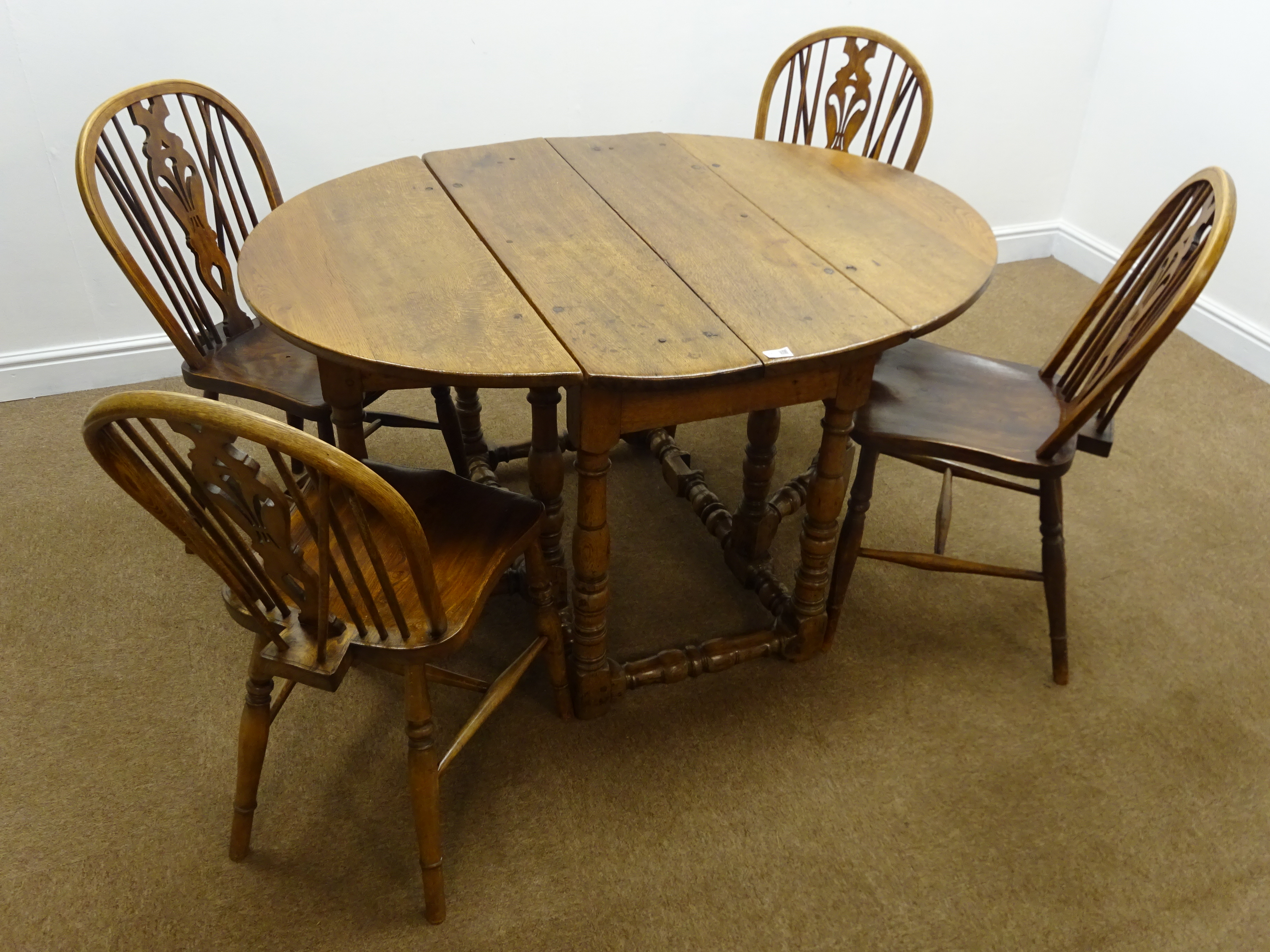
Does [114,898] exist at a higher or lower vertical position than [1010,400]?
Result: lower

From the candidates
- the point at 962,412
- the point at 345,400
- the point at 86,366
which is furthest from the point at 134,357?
the point at 962,412

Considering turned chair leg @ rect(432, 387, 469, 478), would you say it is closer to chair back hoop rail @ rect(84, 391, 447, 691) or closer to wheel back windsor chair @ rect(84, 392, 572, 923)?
wheel back windsor chair @ rect(84, 392, 572, 923)

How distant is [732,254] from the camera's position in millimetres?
1561

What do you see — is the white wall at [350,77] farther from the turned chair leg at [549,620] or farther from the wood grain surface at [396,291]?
the turned chair leg at [549,620]

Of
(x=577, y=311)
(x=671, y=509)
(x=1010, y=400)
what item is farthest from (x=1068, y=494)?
(x=577, y=311)

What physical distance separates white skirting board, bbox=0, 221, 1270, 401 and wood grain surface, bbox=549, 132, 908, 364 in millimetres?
1314

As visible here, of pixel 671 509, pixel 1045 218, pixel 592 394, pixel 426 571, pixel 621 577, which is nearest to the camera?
pixel 426 571

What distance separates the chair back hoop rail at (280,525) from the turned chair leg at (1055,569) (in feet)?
3.51

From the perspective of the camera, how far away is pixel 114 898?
1.42 m

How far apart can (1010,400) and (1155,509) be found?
0.79 m

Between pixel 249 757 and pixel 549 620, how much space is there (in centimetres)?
49

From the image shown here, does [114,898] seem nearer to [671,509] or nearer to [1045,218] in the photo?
[671,509]

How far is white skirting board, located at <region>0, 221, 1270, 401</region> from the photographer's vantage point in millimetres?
2547

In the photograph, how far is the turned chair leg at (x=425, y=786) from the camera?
4.20 ft
